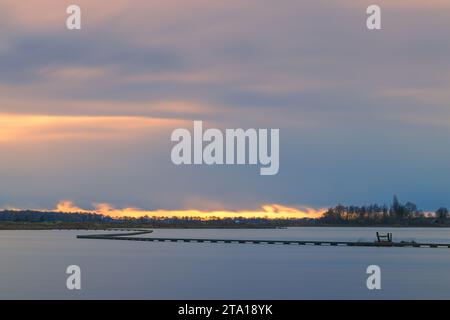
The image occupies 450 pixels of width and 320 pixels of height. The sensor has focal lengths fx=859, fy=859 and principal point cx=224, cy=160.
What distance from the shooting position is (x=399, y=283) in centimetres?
7444

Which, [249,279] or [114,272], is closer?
[249,279]

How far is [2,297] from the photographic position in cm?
6000
